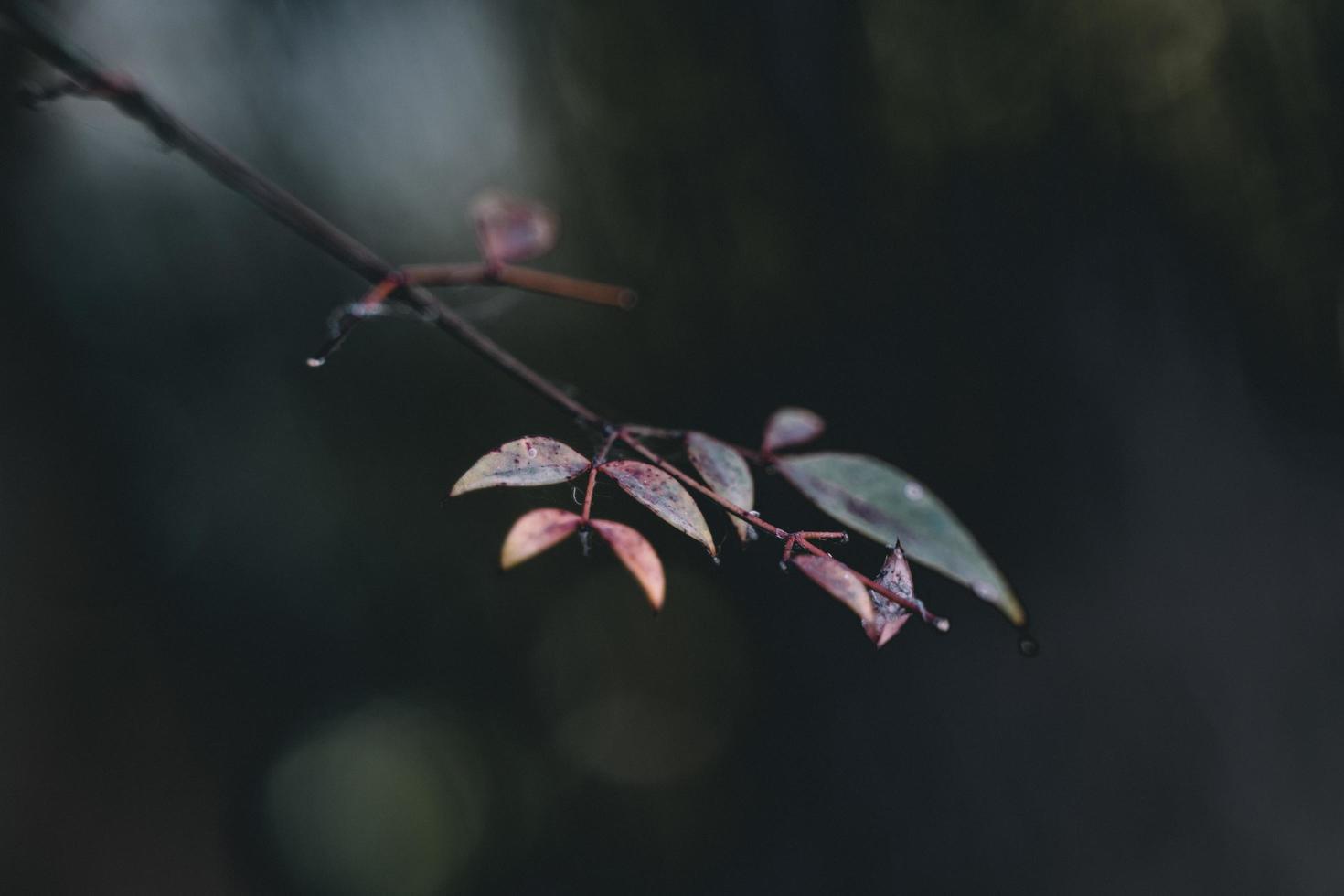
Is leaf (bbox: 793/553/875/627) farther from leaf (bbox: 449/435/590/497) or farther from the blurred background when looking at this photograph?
the blurred background

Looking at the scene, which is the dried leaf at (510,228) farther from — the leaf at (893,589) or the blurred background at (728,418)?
the blurred background at (728,418)

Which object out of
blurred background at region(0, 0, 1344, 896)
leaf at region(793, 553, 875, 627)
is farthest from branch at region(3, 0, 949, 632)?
blurred background at region(0, 0, 1344, 896)

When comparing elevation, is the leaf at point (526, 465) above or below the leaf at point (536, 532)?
above

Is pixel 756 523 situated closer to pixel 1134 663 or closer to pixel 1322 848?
pixel 1134 663

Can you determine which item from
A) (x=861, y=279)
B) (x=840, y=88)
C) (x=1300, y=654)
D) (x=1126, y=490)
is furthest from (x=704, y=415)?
(x=1300, y=654)

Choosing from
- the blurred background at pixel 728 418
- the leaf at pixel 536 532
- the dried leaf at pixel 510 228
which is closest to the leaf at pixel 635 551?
the leaf at pixel 536 532
